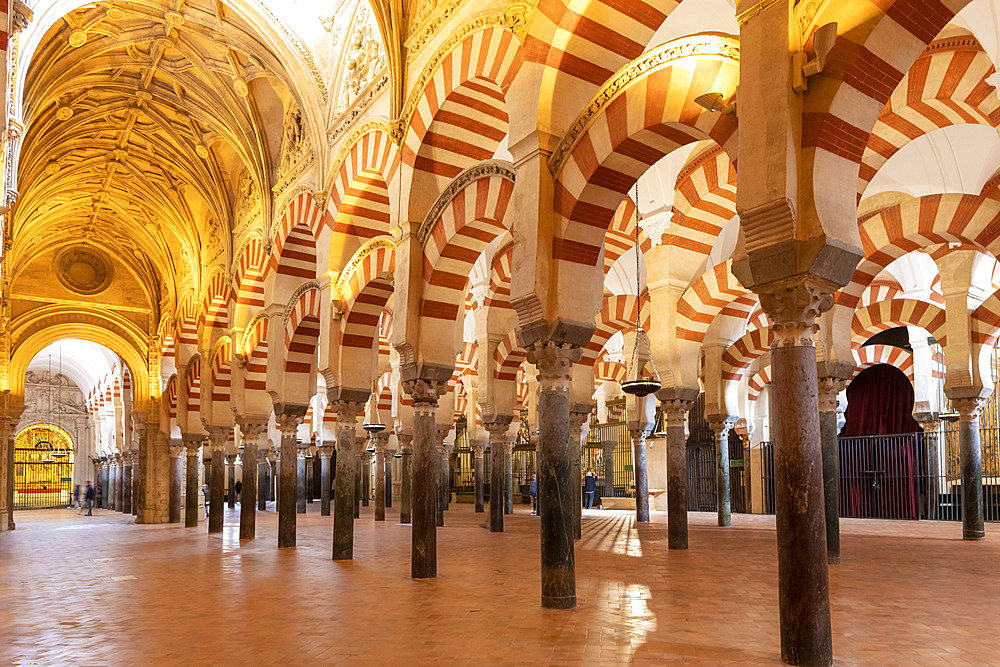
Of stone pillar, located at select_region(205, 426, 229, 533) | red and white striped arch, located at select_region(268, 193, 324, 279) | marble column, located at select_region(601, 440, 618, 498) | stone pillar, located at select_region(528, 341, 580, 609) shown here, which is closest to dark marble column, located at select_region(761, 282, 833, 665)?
stone pillar, located at select_region(528, 341, 580, 609)

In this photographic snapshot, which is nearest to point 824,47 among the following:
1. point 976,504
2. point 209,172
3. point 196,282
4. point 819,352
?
point 819,352

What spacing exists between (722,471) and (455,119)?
7896 mm

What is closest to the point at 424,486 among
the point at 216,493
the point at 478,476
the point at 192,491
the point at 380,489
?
the point at 216,493

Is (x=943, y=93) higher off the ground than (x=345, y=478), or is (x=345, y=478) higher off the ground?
(x=943, y=93)

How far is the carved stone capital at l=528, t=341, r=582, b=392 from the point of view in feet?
18.3

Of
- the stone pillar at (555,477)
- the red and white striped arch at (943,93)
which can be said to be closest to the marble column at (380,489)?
the stone pillar at (555,477)

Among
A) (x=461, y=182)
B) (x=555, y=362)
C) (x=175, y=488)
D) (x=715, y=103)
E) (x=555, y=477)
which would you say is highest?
(x=461, y=182)

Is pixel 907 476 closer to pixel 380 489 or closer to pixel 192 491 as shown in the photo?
pixel 380 489

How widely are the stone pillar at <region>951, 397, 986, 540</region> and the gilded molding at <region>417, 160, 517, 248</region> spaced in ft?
24.1

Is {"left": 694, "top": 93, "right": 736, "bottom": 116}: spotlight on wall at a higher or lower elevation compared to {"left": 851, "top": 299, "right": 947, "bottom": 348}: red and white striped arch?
higher

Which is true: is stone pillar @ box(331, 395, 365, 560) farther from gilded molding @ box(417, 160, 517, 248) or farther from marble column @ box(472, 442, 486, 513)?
marble column @ box(472, 442, 486, 513)

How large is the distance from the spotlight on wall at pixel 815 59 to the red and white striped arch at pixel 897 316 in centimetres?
995

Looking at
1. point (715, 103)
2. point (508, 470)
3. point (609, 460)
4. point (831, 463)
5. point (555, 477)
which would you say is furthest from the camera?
point (609, 460)

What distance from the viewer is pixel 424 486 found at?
23.0ft
